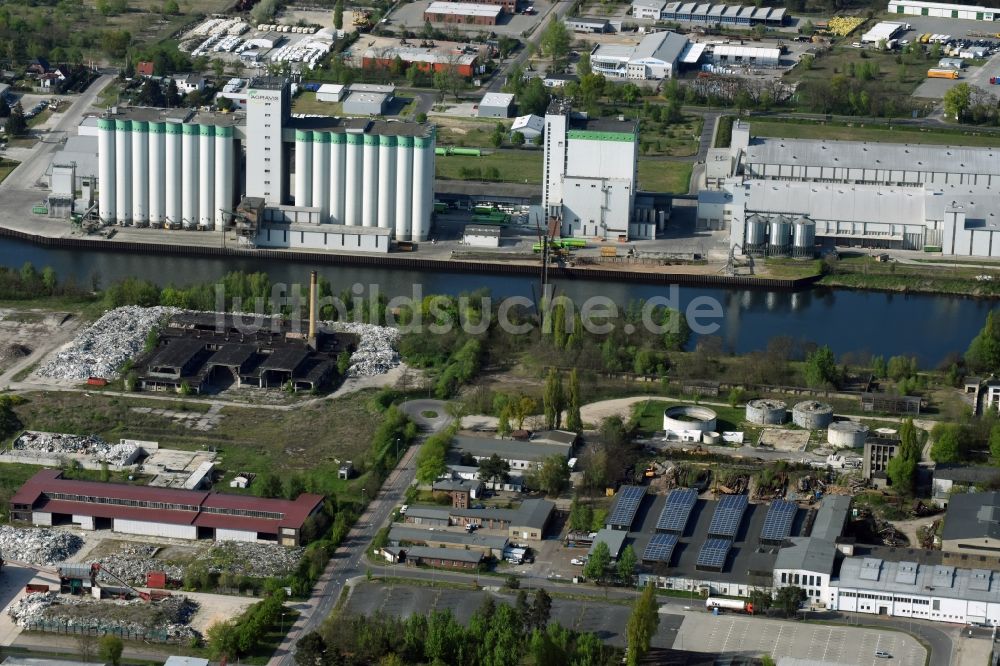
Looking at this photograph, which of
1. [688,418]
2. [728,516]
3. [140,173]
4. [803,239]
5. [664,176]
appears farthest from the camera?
[664,176]

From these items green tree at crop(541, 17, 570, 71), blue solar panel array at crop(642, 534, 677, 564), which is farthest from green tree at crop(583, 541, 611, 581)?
green tree at crop(541, 17, 570, 71)

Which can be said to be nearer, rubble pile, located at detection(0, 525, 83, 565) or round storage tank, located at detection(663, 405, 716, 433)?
rubble pile, located at detection(0, 525, 83, 565)

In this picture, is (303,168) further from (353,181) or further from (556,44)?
(556,44)

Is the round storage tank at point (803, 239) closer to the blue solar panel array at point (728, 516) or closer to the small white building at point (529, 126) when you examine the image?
the small white building at point (529, 126)

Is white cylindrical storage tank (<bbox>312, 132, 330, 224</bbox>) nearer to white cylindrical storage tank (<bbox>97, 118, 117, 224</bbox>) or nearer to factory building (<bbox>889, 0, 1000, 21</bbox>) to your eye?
white cylindrical storage tank (<bbox>97, 118, 117, 224</bbox>)

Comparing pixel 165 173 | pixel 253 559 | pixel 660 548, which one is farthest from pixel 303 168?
pixel 660 548

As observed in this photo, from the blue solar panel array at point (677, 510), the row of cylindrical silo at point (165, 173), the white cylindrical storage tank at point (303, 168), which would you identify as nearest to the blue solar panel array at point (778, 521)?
the blue solar panel array at point (677, 510)
